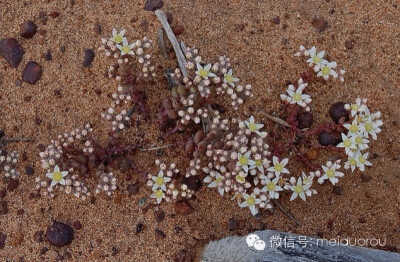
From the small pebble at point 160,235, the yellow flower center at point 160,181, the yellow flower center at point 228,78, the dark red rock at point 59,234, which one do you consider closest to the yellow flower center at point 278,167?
the yellow flower center at point 228,78

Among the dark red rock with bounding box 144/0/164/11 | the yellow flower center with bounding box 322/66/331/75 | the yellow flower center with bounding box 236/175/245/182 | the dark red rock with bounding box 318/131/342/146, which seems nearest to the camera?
the yellow flower center with bounding box 236/175/245/182

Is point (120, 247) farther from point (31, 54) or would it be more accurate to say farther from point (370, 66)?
point (370, 66)

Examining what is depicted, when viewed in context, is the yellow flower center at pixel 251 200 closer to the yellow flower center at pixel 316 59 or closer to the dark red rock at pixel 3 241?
the yellow flower center at pixel 316 59

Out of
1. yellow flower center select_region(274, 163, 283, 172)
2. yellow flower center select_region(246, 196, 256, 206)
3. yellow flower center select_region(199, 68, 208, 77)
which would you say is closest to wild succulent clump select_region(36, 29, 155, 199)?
yellow flower center select_region(199, 68, 208, 77)

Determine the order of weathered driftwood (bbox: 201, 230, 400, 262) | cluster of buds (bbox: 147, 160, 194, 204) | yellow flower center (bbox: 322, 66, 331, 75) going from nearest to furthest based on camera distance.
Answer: weathered driftwood (bbox: 201, 230, 400, 262) < cluster of buds (bbox: 147, 160, 194, 204) < yellow flower center (bbox: 322, 66, 331, 75)

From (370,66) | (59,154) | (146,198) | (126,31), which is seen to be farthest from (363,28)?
(59,154)

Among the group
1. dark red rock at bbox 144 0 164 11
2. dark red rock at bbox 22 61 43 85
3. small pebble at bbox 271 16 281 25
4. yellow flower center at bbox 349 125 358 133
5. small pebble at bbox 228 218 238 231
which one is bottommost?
small pebble at bbox 228 218 238 231

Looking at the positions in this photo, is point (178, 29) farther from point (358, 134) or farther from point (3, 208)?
point (3, 208)

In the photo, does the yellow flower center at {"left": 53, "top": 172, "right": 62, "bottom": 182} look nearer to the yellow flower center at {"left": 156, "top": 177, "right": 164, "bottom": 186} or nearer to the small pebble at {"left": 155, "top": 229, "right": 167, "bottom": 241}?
the yellow flower center at {"left": 156, "top": 177, "right": 164, "bottom": 186}

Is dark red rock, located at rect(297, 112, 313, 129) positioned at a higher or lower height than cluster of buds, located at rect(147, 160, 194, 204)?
higher
